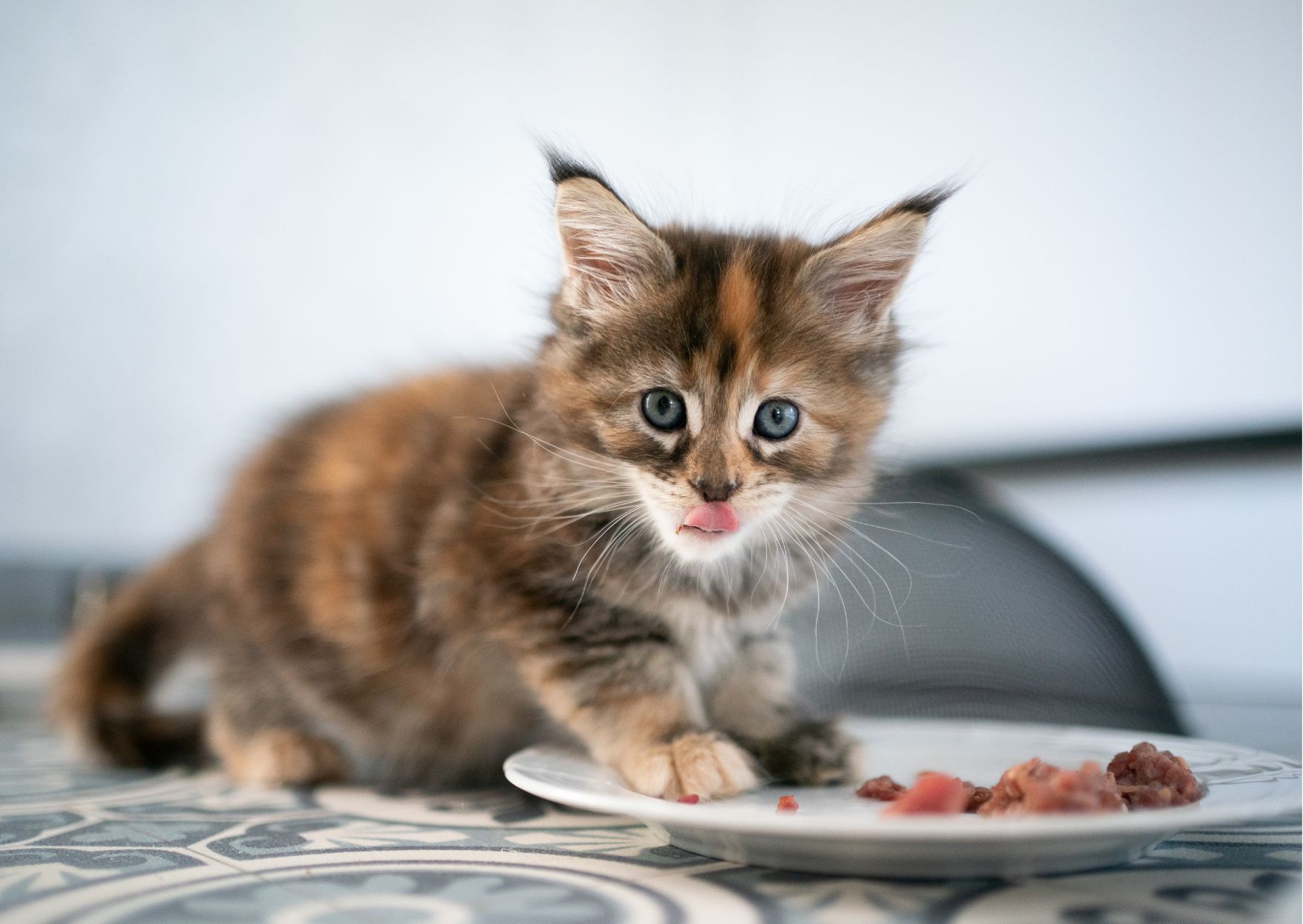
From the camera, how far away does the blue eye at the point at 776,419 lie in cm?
118

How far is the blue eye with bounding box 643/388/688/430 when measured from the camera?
1168 mm

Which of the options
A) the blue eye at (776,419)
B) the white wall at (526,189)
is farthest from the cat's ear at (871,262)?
the white wall at (526,189)

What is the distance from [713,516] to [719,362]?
18 cm

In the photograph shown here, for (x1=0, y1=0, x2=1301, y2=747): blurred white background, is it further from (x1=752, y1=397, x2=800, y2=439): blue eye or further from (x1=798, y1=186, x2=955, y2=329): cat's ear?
(x1=752, y1=397, x2=800, y2=439): blue eye

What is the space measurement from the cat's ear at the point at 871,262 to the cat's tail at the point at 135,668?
116 cm

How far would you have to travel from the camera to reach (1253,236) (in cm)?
202

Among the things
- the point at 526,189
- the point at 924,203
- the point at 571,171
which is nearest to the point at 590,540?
the point at 571,171

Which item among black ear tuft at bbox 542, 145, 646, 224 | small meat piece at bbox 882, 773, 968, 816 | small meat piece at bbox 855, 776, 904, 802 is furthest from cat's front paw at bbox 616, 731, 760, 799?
black ear tuft at bbox 542, 145, 646, 224

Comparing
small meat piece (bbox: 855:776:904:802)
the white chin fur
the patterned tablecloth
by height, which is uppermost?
the white chin fur

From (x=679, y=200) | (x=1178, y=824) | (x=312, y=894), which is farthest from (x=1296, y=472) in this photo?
(x=312, y=894)

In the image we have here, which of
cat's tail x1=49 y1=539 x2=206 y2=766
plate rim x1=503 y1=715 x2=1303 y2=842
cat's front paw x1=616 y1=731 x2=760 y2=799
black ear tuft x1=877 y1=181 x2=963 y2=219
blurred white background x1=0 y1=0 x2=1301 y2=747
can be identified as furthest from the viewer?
blurred white background x1=0 y1=0 x2=1301 y2=747

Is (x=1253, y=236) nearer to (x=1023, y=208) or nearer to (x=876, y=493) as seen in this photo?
(x=1023, y=208)

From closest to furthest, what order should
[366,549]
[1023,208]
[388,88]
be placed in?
1. [366,549]
2. [1023,208]
3. [388,88]

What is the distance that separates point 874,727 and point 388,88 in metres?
2.32
